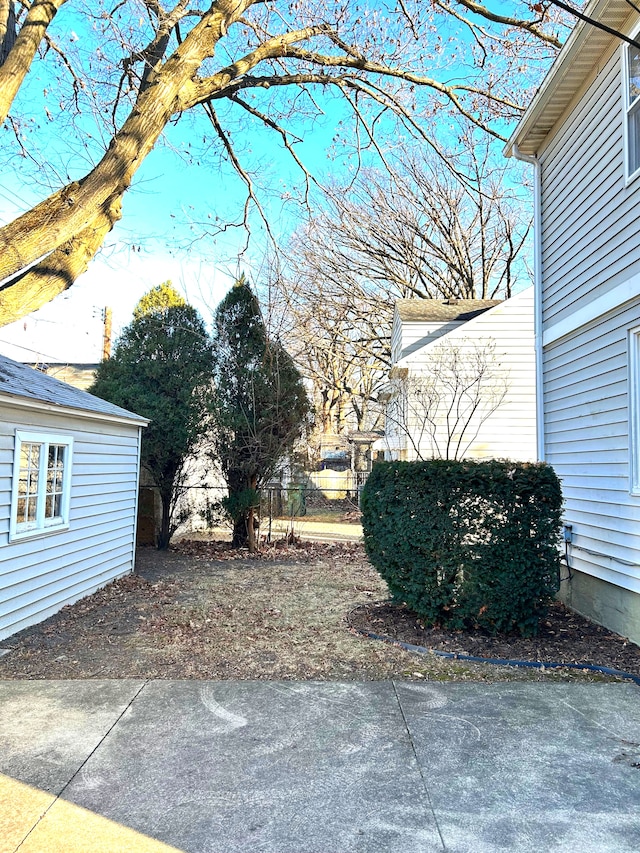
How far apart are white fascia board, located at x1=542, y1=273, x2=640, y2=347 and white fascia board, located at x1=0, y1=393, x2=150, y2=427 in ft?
18.3

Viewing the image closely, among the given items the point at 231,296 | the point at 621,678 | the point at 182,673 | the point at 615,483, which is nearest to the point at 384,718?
the point at 182,673

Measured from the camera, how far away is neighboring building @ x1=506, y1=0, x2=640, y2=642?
17.3 feet

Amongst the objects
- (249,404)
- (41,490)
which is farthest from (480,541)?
(249,404)

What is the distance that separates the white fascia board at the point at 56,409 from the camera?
18.3ft

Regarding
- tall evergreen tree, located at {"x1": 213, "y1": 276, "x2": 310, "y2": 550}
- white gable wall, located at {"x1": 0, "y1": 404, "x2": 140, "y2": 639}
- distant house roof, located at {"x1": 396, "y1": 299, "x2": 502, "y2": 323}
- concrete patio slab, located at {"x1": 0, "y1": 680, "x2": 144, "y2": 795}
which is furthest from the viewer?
distant house roof, located at {"x1": 396, "y1": 299, "x2": 502, "y2": 323}

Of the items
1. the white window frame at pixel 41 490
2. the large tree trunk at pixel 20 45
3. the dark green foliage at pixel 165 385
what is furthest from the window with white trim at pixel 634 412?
the dark green foliage at pixel 165 385

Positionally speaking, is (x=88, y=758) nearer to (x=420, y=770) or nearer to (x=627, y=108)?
A: (x=420, y=770)

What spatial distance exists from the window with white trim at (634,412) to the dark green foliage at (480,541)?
62 centimetres

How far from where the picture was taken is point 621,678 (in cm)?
451

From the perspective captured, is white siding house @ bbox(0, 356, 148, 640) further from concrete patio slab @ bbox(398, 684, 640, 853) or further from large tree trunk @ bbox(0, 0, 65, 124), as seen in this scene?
concrete patio slab @ bbox(398, 684, 640, 853)

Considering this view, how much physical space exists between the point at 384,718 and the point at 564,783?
1147 millimetres

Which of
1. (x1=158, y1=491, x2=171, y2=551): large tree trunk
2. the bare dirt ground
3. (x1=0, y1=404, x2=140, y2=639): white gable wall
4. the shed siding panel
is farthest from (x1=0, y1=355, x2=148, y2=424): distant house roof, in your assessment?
the shed siding panel

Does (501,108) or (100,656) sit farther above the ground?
(501,108)

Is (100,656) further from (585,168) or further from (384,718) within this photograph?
(585,168)
